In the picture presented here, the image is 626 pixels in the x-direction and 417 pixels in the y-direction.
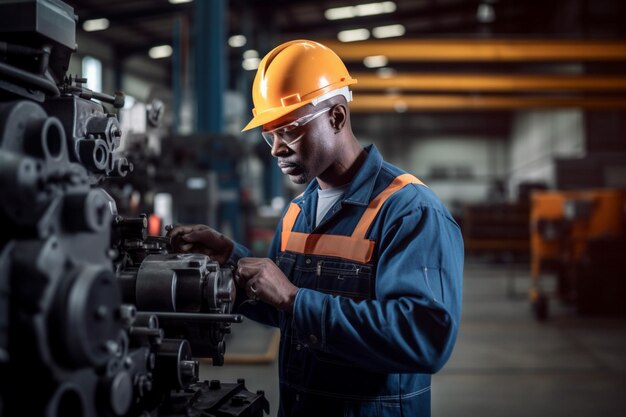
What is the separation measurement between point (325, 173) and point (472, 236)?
36.3ft

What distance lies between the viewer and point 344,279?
149 centimetres

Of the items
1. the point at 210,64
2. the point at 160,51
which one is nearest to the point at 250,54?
the point at 210,64

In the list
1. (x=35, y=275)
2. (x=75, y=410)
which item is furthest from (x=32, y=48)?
(x=75, y=410)

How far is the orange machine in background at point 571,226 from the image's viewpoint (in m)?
6.93

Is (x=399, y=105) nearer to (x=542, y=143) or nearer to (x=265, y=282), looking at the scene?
(x=542, y=143)

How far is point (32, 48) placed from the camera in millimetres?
990

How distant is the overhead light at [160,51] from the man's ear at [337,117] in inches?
553

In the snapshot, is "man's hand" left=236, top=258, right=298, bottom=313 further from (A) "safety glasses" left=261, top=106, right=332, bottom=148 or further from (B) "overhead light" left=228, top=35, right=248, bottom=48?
(B) "overhead light" left=228, top=35, right=248, bottom=48

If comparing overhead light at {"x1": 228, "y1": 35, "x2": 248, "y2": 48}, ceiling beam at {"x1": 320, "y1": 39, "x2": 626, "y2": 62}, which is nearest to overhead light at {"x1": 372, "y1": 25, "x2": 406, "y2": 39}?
overhead light at {"x1": 228, "y1": 35, "x2": 248, "y2": 48}

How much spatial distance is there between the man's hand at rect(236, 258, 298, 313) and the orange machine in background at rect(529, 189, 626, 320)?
609 cm

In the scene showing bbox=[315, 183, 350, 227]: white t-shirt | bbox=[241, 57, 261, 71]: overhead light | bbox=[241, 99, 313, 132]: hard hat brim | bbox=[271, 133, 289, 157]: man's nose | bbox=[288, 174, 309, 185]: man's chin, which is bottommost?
bbox=[315, 183, 350, 227]: white t-shirt

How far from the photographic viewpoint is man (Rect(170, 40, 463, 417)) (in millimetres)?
1279

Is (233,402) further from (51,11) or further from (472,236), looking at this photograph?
(472,236)

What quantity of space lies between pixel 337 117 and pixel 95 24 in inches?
487
